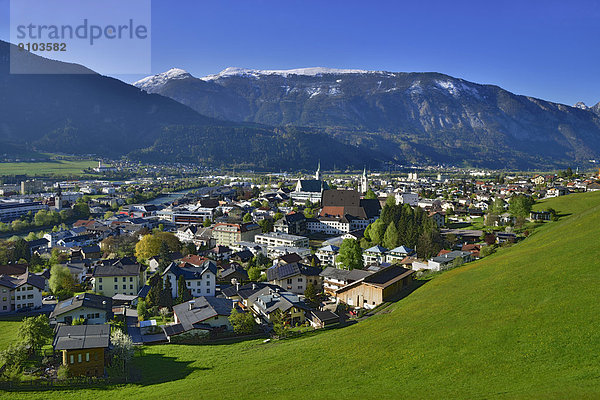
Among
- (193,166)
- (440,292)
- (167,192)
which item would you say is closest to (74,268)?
(440,292)

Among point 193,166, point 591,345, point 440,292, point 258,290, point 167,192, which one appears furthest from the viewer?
point 193,166

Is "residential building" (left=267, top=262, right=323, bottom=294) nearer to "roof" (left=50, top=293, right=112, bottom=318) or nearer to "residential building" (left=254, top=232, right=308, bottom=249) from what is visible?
"roof" (left=50, top=293, right=112, bottom=318)

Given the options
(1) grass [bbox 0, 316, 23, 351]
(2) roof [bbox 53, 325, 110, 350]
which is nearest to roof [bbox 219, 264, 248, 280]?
(1) grass [bbox 0, 316, 23, 351]

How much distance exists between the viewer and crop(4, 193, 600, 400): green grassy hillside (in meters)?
12.0

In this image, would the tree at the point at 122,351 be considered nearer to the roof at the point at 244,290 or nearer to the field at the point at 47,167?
the roof at the point at 244,290

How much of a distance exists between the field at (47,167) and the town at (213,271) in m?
66.4

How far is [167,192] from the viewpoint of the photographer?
114 metres

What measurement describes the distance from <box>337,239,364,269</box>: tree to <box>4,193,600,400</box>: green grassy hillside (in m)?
14.9

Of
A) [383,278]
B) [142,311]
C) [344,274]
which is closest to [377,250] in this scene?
[344,274]

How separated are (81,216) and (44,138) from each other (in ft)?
484

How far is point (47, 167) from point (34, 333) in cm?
14980


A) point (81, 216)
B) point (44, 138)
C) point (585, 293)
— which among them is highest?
point (44, 138)

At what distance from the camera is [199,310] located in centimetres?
2680

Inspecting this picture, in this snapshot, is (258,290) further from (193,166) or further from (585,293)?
(193,166)
